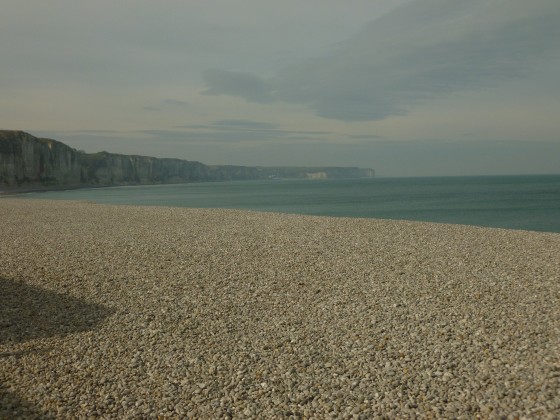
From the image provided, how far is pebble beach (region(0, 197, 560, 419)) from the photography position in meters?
5.51

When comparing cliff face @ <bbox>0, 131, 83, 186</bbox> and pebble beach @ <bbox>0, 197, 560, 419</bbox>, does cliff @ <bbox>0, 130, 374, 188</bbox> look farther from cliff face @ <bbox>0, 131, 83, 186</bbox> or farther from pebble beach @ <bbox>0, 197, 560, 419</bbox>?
pebble beach @ <bbox>0, 197, 560, 419</bbox>

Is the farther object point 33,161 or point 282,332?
point 33,161

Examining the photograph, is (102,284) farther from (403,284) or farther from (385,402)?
(385,402)

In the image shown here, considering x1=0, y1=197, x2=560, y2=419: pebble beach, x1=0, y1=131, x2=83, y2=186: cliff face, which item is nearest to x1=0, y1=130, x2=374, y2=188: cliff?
x1=0, y1=131, x2=83, y2=186: cliff face

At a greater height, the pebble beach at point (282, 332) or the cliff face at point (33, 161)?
the cliff face at point (33, 161)

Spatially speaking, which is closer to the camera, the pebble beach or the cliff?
the pebble beach

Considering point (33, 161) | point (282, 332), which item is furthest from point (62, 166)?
point (282, 332)

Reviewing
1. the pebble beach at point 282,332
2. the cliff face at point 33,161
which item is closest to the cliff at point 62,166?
the cliff face at point 33,161

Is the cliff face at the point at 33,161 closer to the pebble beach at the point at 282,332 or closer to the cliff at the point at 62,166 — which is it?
the cliff at the point at 62,166

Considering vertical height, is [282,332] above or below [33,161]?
below

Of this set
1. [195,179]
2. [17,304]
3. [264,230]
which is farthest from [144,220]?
[195,179]

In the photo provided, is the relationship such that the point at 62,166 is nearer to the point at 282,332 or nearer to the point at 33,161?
the point at 33,161

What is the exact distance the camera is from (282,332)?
7.76m

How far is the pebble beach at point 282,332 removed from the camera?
5.51 meters
